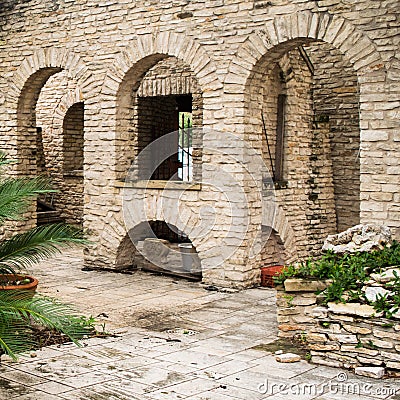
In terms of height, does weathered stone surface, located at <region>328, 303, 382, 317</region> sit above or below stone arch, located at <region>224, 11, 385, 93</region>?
below

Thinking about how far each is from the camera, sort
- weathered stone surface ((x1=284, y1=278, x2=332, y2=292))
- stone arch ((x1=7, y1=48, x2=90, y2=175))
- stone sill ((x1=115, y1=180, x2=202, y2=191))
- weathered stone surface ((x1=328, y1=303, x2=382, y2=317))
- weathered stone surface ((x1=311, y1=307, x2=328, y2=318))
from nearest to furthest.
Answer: weathered stone surface ((x1=328, y1=303, x2=382, y2=317)) < weathered stone surface ((x1=311, y1=307, x2=328, y2=318)) < weathered stone surface ((x1=284, y1=278, x2=332, y2=292)) < stone sill ((x1=115, y1=180, x2=202, y2=191)) < stone arch ((x1=7, y1=48, x2=90, y2=175))

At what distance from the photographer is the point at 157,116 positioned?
491 inches

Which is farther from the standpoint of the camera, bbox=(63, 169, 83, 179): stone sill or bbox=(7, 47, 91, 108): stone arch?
bbox=(63, 169, 83, 179): stone sill

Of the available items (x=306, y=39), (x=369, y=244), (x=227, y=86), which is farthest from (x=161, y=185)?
(x=369, y=244)

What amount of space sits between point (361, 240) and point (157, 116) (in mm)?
6450

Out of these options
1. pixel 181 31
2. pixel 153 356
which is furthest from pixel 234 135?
pixel 153 356

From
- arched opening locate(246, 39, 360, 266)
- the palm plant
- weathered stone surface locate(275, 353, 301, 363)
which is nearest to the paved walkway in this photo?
weathered stone surface locate(275, 353, 301, 363)

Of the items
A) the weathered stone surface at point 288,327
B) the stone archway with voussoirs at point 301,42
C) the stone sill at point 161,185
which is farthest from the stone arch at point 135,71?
the weathered stone surface at point 288,327

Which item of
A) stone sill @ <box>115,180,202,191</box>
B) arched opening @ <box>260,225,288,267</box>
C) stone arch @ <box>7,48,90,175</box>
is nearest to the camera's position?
stone sill @ <box>115,180,202,191</box>

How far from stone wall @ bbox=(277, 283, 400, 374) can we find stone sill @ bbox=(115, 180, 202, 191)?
3643 mm

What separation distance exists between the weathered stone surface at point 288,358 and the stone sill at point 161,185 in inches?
150

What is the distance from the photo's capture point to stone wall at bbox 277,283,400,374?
18.2ft

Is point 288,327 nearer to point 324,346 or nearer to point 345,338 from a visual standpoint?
point 324,346

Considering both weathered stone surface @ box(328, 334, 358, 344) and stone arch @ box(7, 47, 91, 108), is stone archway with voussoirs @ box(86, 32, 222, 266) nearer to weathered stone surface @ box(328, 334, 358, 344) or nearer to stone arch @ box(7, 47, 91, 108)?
stone arch @ box(7, 47, 91, 108)
